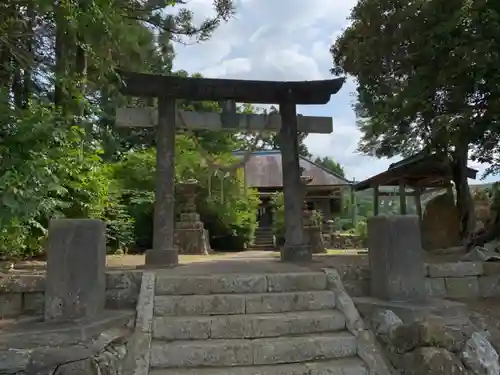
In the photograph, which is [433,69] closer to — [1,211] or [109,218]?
[1,211]

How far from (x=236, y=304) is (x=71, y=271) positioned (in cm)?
147

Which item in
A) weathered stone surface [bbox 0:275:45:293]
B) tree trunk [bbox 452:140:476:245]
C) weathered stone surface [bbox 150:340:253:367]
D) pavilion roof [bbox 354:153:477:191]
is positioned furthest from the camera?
pavilion roof [bbox 354:153:477:191]

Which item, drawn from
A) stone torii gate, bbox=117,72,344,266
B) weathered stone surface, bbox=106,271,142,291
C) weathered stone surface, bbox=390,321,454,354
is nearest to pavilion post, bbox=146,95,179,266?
stone torii gate, bbox=117,72,344,266

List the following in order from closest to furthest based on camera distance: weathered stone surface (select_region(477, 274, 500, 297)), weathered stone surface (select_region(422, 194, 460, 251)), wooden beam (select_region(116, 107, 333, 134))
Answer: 1. weathered stone surface (select_region(477, 274, 500, 297))
2. wooden beam (select_region(116, 107, 333, 134))
3. weathered stone surface (select_region(422, 194, 460, 251))

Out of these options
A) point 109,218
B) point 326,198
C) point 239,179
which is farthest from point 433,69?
point 326,198

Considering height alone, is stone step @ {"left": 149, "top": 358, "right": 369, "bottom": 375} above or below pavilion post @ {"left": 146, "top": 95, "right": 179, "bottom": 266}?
below

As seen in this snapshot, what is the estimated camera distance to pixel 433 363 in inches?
128

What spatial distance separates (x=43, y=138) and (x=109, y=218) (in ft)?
17.3

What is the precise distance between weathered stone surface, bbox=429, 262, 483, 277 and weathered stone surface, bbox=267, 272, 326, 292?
4.27ft

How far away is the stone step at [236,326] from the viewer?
361 centimetres

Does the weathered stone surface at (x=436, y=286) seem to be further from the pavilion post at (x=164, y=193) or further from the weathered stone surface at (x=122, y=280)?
the pavilion post at (x=164, y=193)

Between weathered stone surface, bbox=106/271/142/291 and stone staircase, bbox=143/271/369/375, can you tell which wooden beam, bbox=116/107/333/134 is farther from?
stone staircase, bbox=143/271/369/375

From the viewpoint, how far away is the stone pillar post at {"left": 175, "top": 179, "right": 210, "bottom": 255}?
1134 cm

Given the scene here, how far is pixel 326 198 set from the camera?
2097 centimetres
